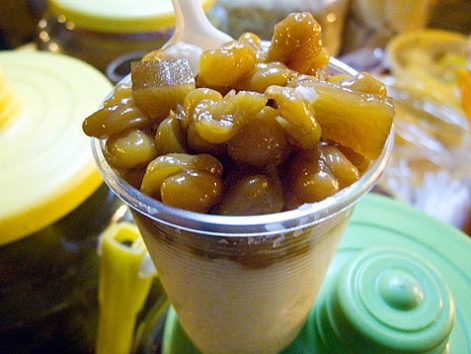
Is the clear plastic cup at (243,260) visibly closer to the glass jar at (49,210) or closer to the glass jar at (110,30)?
the glass jar at (49,210)

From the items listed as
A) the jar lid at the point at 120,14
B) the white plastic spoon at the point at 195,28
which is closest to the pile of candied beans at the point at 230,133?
the white plastic spoon at the point at 195,28

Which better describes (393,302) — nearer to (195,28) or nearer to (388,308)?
(388,308)

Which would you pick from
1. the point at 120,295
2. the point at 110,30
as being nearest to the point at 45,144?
the point at 120,295

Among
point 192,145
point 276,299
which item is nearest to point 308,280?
point 276,299

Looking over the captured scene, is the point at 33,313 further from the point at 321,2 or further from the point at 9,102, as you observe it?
the point at 321,2

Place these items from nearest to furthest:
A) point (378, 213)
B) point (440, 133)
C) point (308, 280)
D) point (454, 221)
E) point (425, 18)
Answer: point (308, 280) → point (378, 213) → point (454, 221) → point (440, 133) → point (425, 18)
